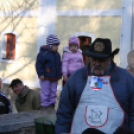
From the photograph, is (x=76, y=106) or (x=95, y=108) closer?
(x=95, y=108)

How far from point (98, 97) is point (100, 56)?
355mm

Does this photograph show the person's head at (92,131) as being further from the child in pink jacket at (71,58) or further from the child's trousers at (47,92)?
the child in pink jacket at (71,58)

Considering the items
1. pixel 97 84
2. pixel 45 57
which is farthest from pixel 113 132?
pixel 45 57

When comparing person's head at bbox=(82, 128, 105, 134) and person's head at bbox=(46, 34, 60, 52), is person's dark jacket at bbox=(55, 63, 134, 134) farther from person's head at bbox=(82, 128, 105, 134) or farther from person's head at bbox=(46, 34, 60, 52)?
person's head at bbox=(46, 34, 60, 52)

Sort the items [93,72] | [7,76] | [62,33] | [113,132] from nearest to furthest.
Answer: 1. [113,132]
2. [93,72]
3. [62,33]
4. [7,76]

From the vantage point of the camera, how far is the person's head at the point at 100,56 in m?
2.82

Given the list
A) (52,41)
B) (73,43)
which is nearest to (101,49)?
(52,41)

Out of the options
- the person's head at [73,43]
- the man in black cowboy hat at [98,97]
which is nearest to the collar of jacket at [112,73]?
the man in black cowboy hat at [98,97]

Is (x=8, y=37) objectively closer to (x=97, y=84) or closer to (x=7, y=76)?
(x=7, y=76)

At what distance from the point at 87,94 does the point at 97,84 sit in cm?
12

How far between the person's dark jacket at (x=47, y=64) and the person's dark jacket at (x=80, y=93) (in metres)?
3.72

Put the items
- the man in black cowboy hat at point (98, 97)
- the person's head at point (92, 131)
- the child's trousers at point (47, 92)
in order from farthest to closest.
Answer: the child's trousers at point (47, 92)
the man in black cowboy hat at point (98, 97)
the person's head at point (92, 131)

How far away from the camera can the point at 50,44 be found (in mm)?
6738

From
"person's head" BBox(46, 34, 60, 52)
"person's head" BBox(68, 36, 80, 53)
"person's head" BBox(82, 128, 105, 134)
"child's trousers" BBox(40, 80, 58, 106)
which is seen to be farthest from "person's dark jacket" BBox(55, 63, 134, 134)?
"person's head" BBox(68, 36, 80, 53)
